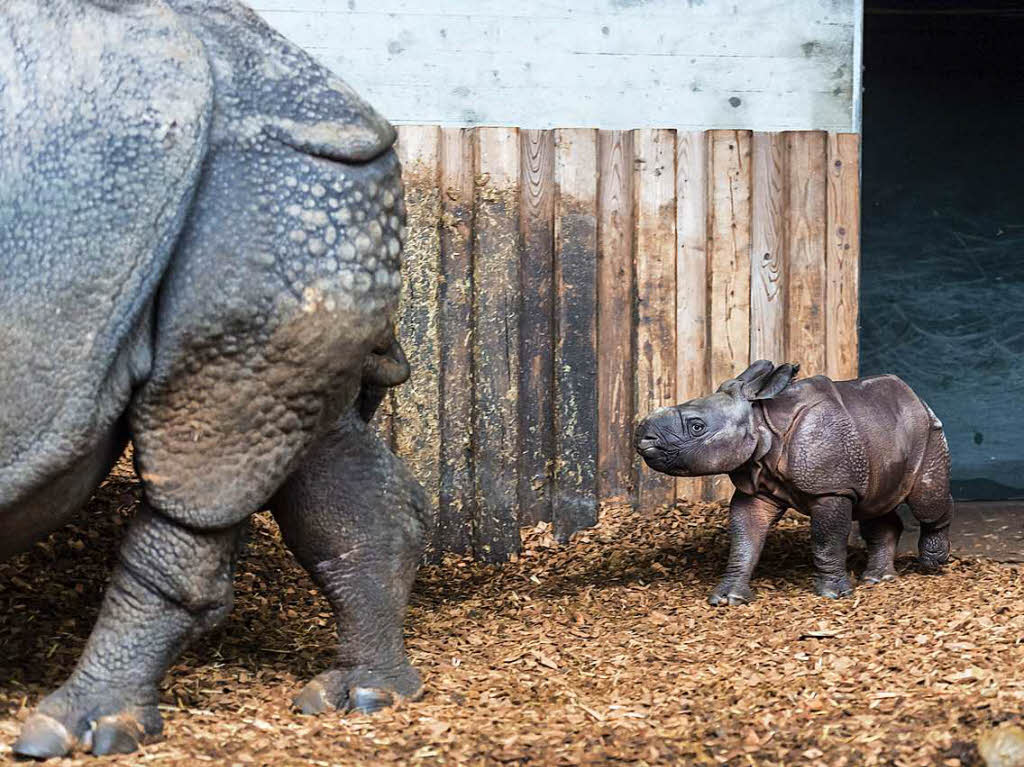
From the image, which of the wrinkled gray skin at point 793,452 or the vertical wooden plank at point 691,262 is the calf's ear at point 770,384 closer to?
the wrinkled gray skin at point 793,452

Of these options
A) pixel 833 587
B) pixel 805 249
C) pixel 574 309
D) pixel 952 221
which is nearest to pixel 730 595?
pixel 833 587

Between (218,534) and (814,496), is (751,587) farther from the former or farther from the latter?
(218,534)

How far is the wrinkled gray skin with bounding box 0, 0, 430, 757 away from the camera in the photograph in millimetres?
2836

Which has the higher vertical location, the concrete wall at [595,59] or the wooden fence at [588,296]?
the concrete wall at [595,59]

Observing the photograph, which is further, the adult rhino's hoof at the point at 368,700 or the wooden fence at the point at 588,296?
the wooden fence at the point at 588,296

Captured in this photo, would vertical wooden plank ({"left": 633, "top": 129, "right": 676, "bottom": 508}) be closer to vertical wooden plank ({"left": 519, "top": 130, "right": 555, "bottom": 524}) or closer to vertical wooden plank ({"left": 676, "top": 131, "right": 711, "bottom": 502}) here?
vertical wooden plank ({"left": 676, "top": 131, "right": 711, "bottom": 502})

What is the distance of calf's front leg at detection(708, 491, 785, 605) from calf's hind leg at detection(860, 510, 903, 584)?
19.5 inches

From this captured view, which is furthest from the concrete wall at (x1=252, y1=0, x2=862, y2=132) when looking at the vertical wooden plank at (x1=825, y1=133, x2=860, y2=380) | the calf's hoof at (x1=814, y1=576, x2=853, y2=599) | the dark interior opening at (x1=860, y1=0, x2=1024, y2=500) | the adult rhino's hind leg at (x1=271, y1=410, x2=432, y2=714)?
the adult rhino's hind leg at (x1=271, y1=410, x2=432, y2=714)

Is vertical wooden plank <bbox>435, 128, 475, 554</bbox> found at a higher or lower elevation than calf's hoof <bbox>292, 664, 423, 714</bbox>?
higher

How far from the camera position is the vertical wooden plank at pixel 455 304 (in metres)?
5.75

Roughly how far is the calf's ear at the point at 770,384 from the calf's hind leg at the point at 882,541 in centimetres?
74

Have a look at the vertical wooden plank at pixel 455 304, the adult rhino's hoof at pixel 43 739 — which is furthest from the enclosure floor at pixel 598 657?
the vertical wooden plank at pixel 455 304

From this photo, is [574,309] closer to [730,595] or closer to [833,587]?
[730,595]

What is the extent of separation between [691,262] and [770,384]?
3.34 feet
